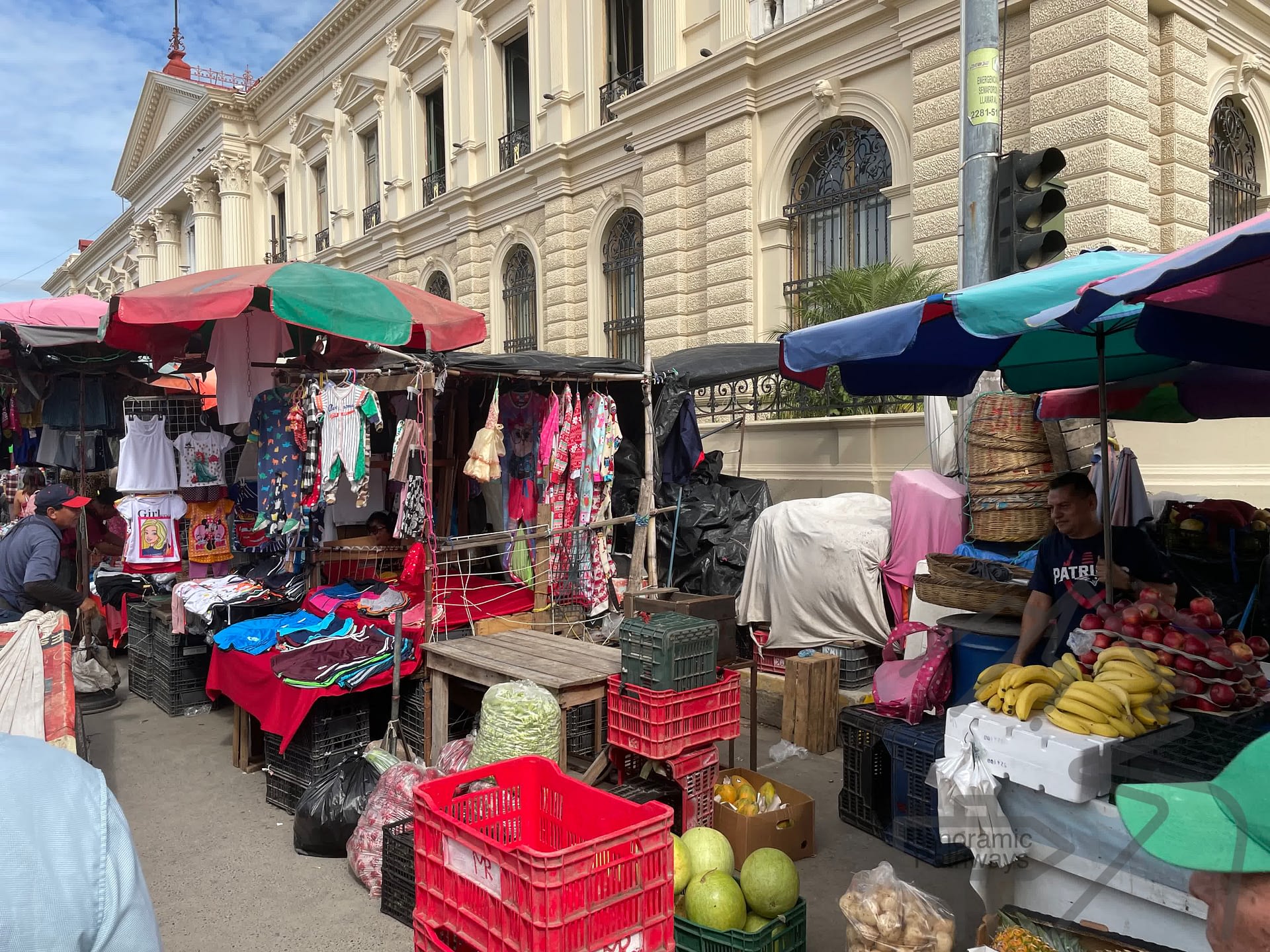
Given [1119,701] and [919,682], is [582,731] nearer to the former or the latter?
[919,682]

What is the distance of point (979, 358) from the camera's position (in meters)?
5.17

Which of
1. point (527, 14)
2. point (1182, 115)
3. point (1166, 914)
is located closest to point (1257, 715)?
point (1166, 914)

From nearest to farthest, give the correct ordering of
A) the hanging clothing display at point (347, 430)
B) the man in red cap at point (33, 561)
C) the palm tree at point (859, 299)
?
1. the hanging clothing display at point (347, 430)
2. the man in red cap at point (33, 561)
3. the palm tree at point (859, 299)

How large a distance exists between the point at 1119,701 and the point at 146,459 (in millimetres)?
7894

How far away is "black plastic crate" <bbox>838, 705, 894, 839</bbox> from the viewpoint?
4828 mm

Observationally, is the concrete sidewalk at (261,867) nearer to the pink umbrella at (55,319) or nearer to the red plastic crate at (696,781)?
the red plastic crate at (696,781)

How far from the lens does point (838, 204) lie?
39.8 feet

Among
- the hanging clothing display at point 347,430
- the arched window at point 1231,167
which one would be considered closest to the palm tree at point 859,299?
the arched window at point 1231,167

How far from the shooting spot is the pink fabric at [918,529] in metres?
6.86

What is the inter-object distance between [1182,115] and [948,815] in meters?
10.3

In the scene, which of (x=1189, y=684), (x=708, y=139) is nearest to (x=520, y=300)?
(x=708, y=139)

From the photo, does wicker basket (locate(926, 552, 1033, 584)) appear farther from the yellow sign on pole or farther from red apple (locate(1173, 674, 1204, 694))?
the yellow sign on pole

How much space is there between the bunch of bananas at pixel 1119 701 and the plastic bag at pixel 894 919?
2.52 ft

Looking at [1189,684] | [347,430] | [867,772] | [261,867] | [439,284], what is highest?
[439,284]
